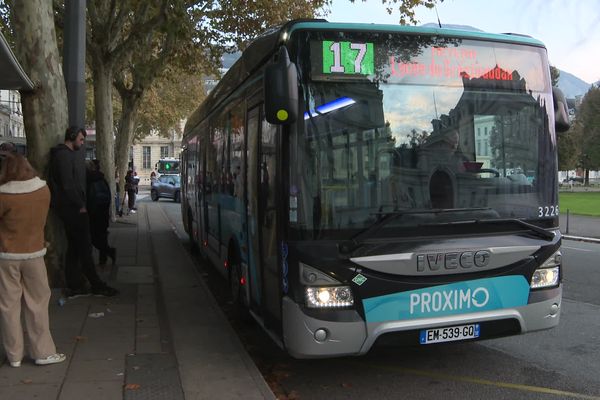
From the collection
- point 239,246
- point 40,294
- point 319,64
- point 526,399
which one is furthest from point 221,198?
point 526,399

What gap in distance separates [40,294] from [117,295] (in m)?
2.81

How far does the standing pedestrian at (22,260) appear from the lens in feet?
14.4

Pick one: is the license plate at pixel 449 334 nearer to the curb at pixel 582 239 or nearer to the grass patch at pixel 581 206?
the curb at pixel 582 239

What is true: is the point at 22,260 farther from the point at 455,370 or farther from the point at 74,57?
the point at 74,57

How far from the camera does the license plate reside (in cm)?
425

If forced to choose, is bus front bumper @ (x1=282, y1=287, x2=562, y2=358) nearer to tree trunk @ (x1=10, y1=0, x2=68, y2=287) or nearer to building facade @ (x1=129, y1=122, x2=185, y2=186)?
tree trunk @ (x1=10, y1=0, x2=68, y2=287)

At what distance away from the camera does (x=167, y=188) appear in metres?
36.1

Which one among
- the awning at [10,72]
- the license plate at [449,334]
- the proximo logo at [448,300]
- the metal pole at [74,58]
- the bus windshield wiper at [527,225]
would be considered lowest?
the license plate at [449,334]

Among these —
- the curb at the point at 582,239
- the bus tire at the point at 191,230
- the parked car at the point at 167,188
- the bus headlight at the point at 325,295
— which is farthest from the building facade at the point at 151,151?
the bus headlight at the point at 325,295

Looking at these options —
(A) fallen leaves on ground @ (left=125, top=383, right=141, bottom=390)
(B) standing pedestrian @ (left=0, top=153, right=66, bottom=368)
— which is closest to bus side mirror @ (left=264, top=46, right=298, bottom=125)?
(B) standing pedestrian @ (left=0, top=153, right=66, bottom=368)

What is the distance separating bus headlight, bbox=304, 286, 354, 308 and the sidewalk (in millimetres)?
785

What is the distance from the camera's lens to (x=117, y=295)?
7.35 metres

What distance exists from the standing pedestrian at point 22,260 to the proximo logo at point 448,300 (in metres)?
2.94

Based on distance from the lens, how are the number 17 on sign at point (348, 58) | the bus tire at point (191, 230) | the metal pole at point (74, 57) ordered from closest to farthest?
the number 17 on sign at point (348, 58) → the metal pole at point (74, 57) → the bus tire at point (191, 230)
